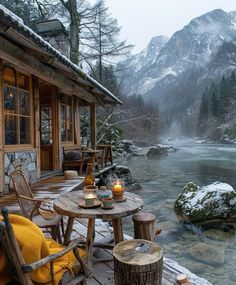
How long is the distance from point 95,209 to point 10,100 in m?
3.68

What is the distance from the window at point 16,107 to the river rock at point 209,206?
3.85 metres

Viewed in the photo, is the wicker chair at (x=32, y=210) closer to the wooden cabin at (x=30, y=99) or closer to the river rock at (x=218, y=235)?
the wooden cabin at (x=30, y=99)

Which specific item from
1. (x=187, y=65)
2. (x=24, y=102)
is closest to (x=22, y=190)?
(x=24, y=102)

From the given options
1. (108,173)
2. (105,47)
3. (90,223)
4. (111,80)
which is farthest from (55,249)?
(111,80)

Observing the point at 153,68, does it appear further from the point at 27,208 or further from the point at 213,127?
the point at 27,208

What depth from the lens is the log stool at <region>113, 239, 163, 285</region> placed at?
2.25 meters

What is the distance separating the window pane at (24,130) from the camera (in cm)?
602

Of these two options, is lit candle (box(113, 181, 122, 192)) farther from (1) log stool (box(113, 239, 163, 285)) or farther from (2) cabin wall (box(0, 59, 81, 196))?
(2) cabin wall (box(0, 59, 81, 196))

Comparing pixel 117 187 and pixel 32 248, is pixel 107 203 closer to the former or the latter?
pixel 117 187

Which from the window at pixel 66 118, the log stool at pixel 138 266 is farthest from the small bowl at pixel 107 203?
the window at pixel 66 118

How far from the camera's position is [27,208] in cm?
331

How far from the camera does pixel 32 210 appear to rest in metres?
3.22

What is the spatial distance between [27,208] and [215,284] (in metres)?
2.89

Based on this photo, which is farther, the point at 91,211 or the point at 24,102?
the point at 24,102
